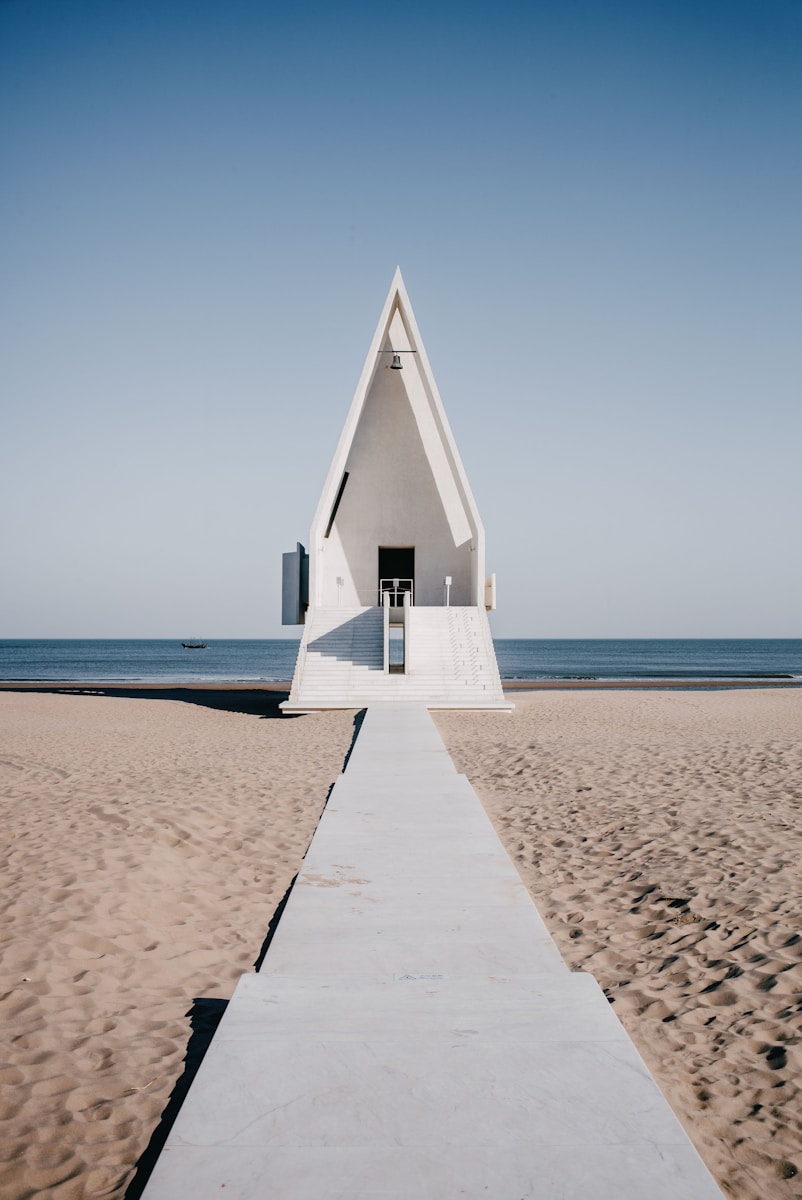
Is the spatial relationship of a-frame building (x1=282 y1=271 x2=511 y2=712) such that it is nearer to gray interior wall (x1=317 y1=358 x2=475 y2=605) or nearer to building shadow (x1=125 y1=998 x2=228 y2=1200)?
gray interior wall (x1=317 y1=358 x2=475 y2=605)

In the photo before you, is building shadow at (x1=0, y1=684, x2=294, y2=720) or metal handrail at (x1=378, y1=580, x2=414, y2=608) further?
metal handrail at (x1=378, y1=580, x2=414, y2=608)

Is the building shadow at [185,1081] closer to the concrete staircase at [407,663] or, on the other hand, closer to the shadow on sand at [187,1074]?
the shadow on sand at [187,1074]

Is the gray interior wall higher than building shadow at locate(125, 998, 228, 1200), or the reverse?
the gray interior wall

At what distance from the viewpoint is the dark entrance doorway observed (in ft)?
78.5

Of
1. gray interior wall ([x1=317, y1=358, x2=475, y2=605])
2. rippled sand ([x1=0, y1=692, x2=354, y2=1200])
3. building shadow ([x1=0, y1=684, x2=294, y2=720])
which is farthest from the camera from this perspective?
gray interior wall ([x1=317, y1=358, x2=475, y2=605])

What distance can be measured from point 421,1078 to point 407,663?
14758 mm

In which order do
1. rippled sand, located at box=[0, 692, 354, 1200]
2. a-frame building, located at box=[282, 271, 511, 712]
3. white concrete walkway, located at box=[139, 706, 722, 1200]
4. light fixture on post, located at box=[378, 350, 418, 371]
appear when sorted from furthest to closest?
light fixture on post, located at box=[378, 350, 418, 371] < a-frame building, located at box=[282, 271, 511, 712] < rippled sand, located at box=[0, 692, 354, 1200] < white concrete walkway, located at box=[139, 706, 722, 1200]

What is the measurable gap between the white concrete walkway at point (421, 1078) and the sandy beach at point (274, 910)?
1.07 ft

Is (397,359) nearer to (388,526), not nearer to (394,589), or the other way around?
(388,526)

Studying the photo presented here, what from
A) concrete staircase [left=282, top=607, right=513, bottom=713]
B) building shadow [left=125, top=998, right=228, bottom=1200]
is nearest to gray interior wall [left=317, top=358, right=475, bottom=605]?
concrete staircase [left=282, top=607, right=513, bottom=713]

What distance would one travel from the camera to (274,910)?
16.3ft

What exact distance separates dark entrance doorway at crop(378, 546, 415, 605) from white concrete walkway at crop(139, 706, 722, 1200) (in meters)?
19.6

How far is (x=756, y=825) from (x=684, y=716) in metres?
11.0

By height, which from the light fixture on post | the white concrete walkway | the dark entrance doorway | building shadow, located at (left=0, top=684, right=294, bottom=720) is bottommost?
building shadow, located at (left=0, top=684, right=294, bottom=720)
